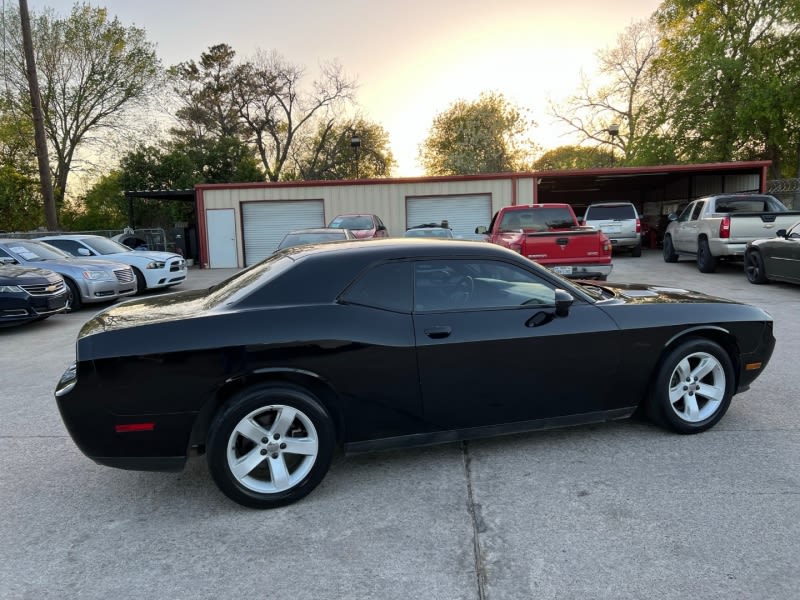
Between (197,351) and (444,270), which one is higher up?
(444,270)

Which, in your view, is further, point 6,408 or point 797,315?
point 797,315

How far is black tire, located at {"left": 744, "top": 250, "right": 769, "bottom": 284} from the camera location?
37.0ft

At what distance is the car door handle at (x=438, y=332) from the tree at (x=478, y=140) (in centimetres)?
4379

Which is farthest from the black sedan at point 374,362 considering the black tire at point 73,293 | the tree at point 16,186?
the tree at point 16,186

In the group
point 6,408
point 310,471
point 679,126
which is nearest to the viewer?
point 310,471

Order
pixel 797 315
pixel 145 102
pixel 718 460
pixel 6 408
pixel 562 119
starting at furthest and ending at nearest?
pixel 562 119, pixel 145 102, pixel 797 315, pixel 6 408, pixel 718 460

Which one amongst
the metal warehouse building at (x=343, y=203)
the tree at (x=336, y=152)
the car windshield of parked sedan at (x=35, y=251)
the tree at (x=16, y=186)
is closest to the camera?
the car windshield of parked sedan at (x=35, y=251)

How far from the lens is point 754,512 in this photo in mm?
2898

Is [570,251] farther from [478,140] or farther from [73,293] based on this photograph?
[478,140]

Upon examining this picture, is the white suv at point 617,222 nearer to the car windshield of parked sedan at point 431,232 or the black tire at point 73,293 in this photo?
the car windshield of parked sedan at point 431,232

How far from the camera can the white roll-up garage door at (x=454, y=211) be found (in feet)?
67.7

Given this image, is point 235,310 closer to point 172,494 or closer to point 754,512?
point 172,494

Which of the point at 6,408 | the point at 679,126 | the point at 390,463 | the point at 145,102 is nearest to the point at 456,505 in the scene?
the point at 390,463

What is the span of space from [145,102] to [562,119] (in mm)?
29151
